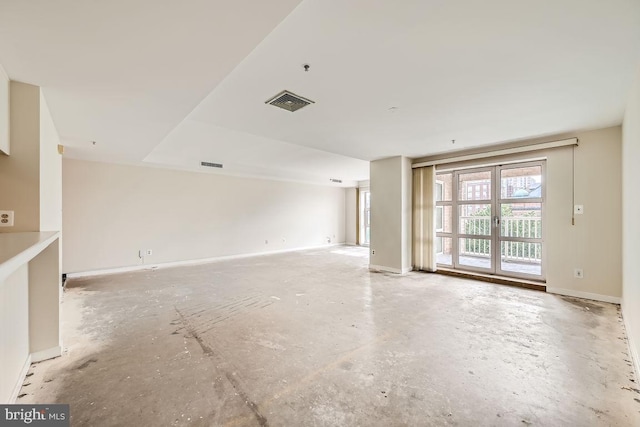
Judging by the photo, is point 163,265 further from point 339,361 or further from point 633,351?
point 633,351

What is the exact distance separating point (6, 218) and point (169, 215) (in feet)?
14.0

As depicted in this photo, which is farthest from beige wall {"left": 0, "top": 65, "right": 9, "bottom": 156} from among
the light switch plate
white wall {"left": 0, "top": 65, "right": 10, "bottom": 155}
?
the light switch plate

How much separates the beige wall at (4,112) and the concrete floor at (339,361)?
66.9 inches

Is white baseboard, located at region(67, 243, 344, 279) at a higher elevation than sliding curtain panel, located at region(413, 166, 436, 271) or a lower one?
lower

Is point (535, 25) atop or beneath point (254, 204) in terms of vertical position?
atop

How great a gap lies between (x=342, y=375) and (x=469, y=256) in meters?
4.42

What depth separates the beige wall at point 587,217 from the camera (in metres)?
3.41

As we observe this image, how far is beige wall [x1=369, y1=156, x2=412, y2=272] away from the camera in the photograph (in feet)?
17.2

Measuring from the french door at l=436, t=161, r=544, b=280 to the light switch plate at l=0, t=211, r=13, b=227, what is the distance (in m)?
5.97

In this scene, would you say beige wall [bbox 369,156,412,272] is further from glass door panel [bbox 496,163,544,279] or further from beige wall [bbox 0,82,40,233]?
beige wall [bbox 0,82,40,233]

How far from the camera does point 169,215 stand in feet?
19.7

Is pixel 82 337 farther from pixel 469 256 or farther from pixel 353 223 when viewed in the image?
pixel 353 223

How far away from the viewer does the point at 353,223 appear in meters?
10.0

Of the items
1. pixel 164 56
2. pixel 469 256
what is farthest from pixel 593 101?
pixel 164 56
